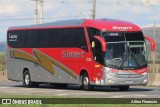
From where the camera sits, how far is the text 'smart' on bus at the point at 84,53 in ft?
101

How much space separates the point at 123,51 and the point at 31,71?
8259 mm

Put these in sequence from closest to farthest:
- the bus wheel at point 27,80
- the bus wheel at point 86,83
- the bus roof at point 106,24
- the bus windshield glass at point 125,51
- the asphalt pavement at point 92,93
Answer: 1. the asphalt pavement at point 92,93
2. the bus windshield glass at point 125,51
3. the bus roof at point 106,24
4. the bus wheel at point 86,83
5. the bus wheel at point 27,80

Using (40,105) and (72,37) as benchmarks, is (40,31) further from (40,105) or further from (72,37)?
(40,105)

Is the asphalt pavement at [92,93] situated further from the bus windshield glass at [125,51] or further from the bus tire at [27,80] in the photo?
the bus tire at [27,80]

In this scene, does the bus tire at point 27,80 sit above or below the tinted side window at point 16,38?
below

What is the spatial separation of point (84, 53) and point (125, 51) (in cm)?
238

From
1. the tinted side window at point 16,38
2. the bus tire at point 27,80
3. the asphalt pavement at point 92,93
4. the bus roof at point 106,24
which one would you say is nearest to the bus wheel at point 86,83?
the asphalt pavement at point 92,93

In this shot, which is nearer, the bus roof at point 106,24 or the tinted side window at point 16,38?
the bus roof at point 106,24

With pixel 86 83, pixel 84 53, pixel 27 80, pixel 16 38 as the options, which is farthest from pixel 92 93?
pixel 16 38

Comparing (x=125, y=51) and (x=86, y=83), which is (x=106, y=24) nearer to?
(x=125, y=51)

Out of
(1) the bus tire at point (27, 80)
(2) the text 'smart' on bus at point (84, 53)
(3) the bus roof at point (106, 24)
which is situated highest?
(3) the bus roof at point (106, 24)

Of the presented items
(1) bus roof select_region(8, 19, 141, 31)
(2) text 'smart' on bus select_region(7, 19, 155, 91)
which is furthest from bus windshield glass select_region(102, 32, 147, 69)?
(1) bus roof select_region(8, 19, 141, 31)

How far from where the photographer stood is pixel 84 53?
105 ft

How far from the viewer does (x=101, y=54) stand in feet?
101
